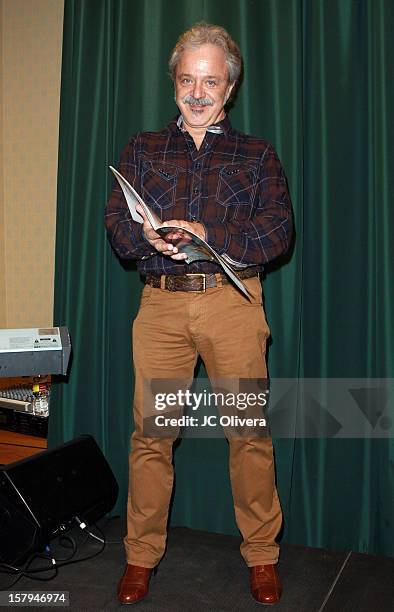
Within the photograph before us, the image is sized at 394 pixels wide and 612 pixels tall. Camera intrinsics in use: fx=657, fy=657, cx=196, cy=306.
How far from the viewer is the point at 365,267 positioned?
2.19 meters

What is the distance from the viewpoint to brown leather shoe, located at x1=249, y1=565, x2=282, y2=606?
6.04 feet

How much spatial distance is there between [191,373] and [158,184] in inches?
22.3

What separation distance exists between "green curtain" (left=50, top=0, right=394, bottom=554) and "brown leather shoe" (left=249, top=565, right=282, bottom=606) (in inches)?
16.3

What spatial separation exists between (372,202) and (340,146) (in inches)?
8.6

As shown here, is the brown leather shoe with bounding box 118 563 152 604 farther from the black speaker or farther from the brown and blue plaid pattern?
the brown and blue plaid pattern

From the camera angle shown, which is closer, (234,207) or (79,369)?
(234,207)

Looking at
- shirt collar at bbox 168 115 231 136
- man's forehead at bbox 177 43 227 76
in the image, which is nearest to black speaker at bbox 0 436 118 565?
shirt collar at bbox 168 115 231 136

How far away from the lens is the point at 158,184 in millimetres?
1927

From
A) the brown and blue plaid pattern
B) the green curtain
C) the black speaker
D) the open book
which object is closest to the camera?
the open book

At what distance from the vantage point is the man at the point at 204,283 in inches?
73.0

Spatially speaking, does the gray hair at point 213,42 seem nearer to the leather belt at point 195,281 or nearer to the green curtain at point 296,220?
the green curtain at point 296,220

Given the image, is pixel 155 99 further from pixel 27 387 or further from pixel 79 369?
pixel 27 387

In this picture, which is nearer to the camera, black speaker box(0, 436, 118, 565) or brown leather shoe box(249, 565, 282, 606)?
brown leather shoe box(249, 565, 282, 606)

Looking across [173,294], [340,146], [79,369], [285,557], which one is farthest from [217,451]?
[340,146]
